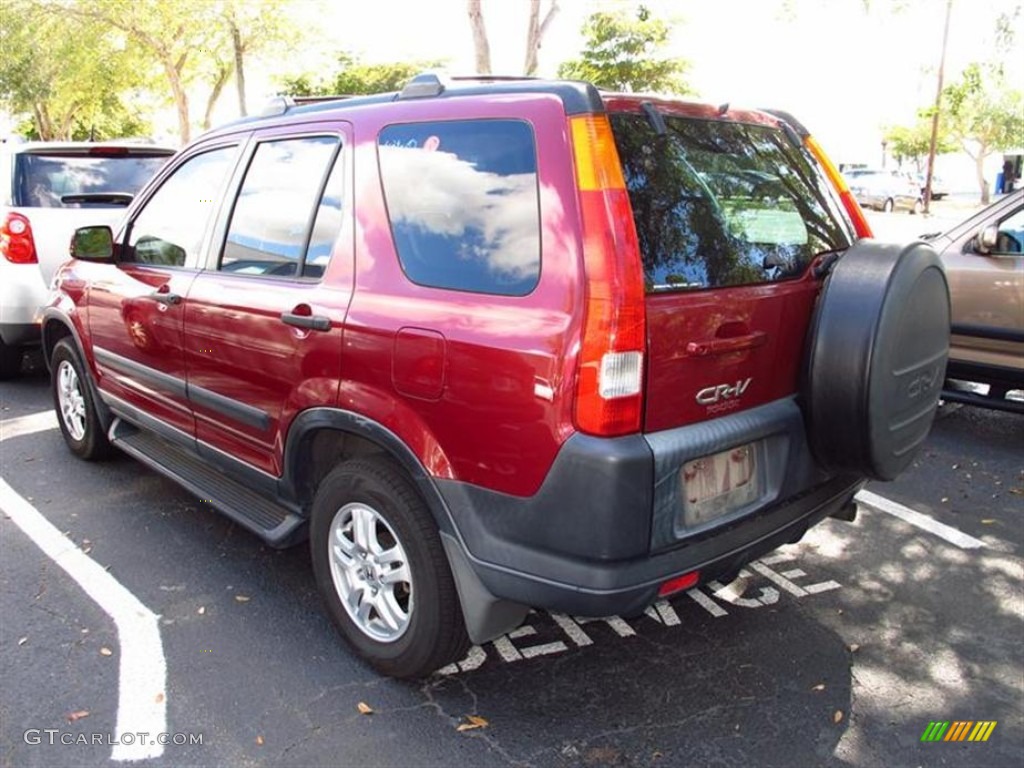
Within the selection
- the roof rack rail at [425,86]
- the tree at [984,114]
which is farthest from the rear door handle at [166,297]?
the tree at [984,114]

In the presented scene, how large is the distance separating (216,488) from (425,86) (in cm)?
196

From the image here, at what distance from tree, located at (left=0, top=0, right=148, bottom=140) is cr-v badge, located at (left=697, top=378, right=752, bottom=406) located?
2410cm

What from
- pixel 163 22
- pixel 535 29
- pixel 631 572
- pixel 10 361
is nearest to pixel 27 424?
pixel 10 361

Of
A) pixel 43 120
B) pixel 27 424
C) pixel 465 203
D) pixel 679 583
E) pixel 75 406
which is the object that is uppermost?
pixel 43 120

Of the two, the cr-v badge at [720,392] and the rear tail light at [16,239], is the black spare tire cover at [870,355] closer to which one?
the cr-v badge at [720,392]

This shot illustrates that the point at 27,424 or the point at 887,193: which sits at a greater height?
the point at 887,193

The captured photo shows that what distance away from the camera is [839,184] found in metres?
3.20

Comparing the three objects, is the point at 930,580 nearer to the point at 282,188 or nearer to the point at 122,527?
the point at 282,188

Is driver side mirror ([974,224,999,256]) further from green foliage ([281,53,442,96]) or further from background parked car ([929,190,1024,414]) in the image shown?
green foliage ([281,53,442,96])

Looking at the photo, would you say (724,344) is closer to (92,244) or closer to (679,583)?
(679,583)

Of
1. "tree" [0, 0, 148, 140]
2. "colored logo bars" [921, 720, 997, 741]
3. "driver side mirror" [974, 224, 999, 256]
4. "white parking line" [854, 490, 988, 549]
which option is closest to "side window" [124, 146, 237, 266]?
"white parking line" [854, 490, 988, 549]

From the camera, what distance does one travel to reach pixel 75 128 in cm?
5153

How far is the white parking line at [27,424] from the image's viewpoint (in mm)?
5566

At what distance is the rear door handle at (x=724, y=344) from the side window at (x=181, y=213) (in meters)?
2.21
